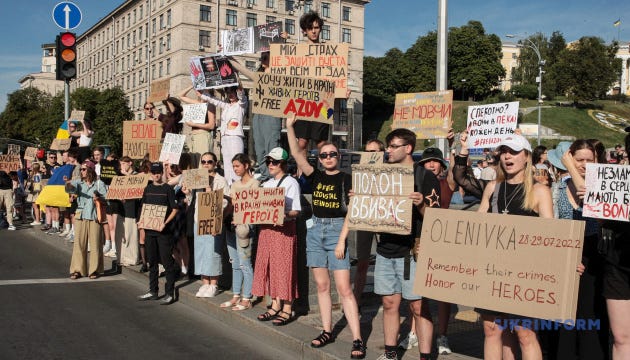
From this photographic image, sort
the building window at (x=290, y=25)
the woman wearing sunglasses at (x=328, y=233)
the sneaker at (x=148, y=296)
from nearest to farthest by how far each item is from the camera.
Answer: the woman wearing sunglasses at (x=328, y=233) → the sneaker at (x=148, y=296) → the building window at (x=290, y=25)

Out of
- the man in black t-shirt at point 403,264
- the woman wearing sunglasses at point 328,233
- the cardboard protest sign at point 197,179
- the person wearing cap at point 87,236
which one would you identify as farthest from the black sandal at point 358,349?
the person wearing cap at point 87,236

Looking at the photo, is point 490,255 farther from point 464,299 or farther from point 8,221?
point 8,221

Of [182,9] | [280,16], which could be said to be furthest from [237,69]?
[280,16]

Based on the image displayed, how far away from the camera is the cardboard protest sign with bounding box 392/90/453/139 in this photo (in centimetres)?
757

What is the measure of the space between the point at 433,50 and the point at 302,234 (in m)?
84.0

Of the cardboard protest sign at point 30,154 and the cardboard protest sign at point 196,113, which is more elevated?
the cardboard protest sign at point 196,113

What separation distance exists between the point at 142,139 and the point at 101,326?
5393mm

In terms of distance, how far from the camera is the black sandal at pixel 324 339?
636 cm

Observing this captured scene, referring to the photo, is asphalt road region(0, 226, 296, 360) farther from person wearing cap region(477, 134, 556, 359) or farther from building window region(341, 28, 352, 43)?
building window region(341, 28, 352, 43)

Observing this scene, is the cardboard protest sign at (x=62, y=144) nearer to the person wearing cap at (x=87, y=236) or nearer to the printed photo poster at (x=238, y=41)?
the person wearing cap at (x=87, y=236)

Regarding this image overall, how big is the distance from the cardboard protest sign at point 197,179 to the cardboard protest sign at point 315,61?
1843 millimetres

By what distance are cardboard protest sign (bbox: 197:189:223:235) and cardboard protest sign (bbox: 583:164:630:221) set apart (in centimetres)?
474

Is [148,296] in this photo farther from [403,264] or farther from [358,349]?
[403,264]

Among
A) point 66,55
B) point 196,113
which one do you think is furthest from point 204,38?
point 196,113
